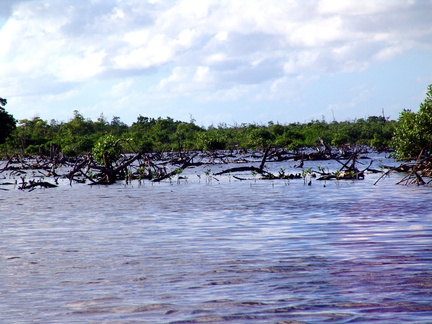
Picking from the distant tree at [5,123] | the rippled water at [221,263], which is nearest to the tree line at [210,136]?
the distant tree at [5,123]

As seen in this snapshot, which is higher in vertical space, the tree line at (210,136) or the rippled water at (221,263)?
the tree line at (210,136)

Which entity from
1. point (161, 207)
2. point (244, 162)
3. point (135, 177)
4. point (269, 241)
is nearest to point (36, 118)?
point (244, 162)

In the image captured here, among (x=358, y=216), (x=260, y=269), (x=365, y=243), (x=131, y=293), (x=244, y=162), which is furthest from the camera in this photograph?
(x=244, y=162)

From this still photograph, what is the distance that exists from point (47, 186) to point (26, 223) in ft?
44.2

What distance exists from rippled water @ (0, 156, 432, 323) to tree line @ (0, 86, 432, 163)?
946cm

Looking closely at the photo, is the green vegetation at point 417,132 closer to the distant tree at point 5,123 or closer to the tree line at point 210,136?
the tree line at point 210,136

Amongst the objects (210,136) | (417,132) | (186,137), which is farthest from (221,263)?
(186,137)

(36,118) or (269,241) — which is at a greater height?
(36,118)

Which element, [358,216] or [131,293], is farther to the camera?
[358,216]

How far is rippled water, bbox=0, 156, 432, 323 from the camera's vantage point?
6.23m

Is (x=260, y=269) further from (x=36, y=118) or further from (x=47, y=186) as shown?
(x=36, y=118)

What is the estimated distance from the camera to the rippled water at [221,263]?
20.4 ft

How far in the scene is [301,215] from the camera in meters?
15.2

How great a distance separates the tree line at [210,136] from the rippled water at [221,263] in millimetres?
9457
